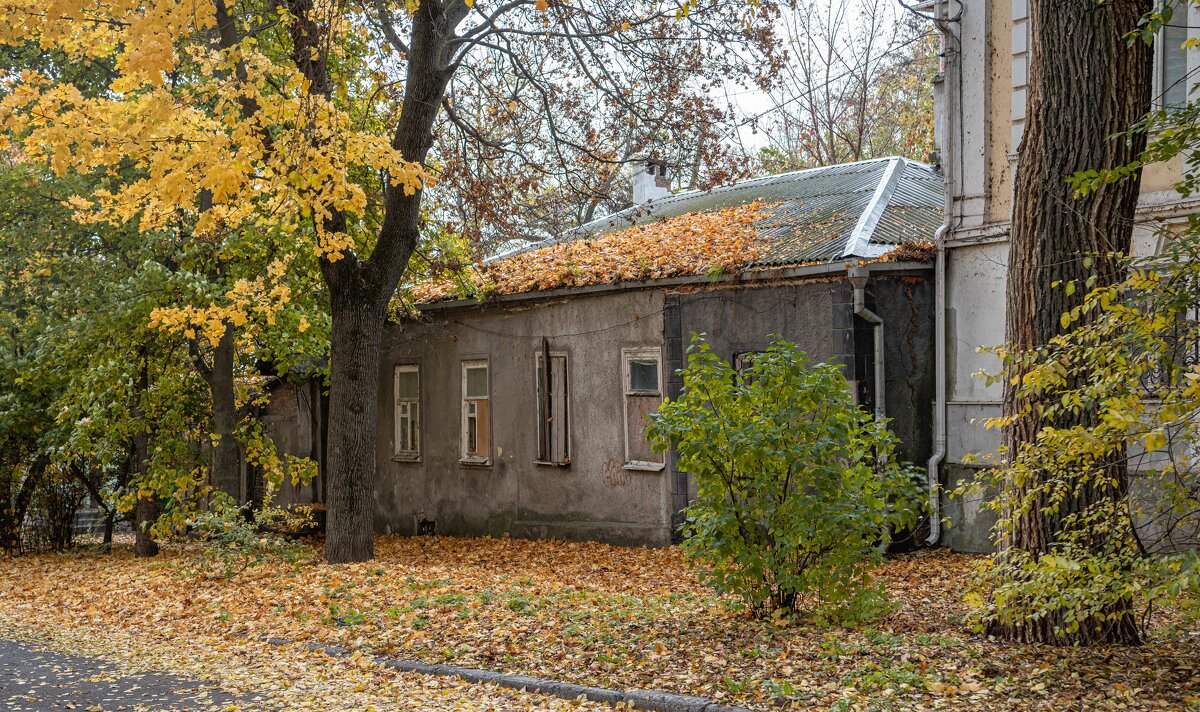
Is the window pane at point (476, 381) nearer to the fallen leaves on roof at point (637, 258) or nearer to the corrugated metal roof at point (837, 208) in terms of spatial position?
the fallen leaves on roof at point (637, 258)

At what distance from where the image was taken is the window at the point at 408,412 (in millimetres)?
20562

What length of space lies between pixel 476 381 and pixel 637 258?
4.49m

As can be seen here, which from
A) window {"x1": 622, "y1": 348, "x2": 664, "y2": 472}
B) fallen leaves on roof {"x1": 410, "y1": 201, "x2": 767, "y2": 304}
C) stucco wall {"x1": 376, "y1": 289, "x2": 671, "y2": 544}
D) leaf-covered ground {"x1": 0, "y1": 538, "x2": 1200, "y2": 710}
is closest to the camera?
leaf-covered ground {"x1": 0, "y1": 538, "x2": 1200, "y2": 710}

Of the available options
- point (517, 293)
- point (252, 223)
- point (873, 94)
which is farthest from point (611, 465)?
point (873, 94)

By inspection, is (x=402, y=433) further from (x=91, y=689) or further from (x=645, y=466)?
(x=91, y=689)

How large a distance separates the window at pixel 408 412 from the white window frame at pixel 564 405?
3429mm

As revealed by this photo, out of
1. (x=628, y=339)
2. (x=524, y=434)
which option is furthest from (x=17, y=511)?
(x=628, y=339)

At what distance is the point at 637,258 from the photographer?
16406 millimetres

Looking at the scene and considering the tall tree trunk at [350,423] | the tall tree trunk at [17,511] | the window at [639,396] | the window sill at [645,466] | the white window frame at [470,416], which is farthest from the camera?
the tall tree trunk at [17,511]

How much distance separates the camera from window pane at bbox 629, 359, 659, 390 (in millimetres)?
16156

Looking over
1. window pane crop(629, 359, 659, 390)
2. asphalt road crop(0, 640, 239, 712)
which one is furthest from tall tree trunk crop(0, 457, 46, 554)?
asphalt road crop(0, 640, 239, 712)

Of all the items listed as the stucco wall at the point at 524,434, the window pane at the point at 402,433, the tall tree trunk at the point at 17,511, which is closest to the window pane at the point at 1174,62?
the stucco wall at the point at 524,434

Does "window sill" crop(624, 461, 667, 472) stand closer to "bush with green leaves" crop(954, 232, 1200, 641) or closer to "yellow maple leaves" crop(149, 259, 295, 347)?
"yellow maple leaves" crop(149, 259, 295, 347)

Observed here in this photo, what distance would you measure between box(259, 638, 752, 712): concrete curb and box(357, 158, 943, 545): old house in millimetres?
6414
